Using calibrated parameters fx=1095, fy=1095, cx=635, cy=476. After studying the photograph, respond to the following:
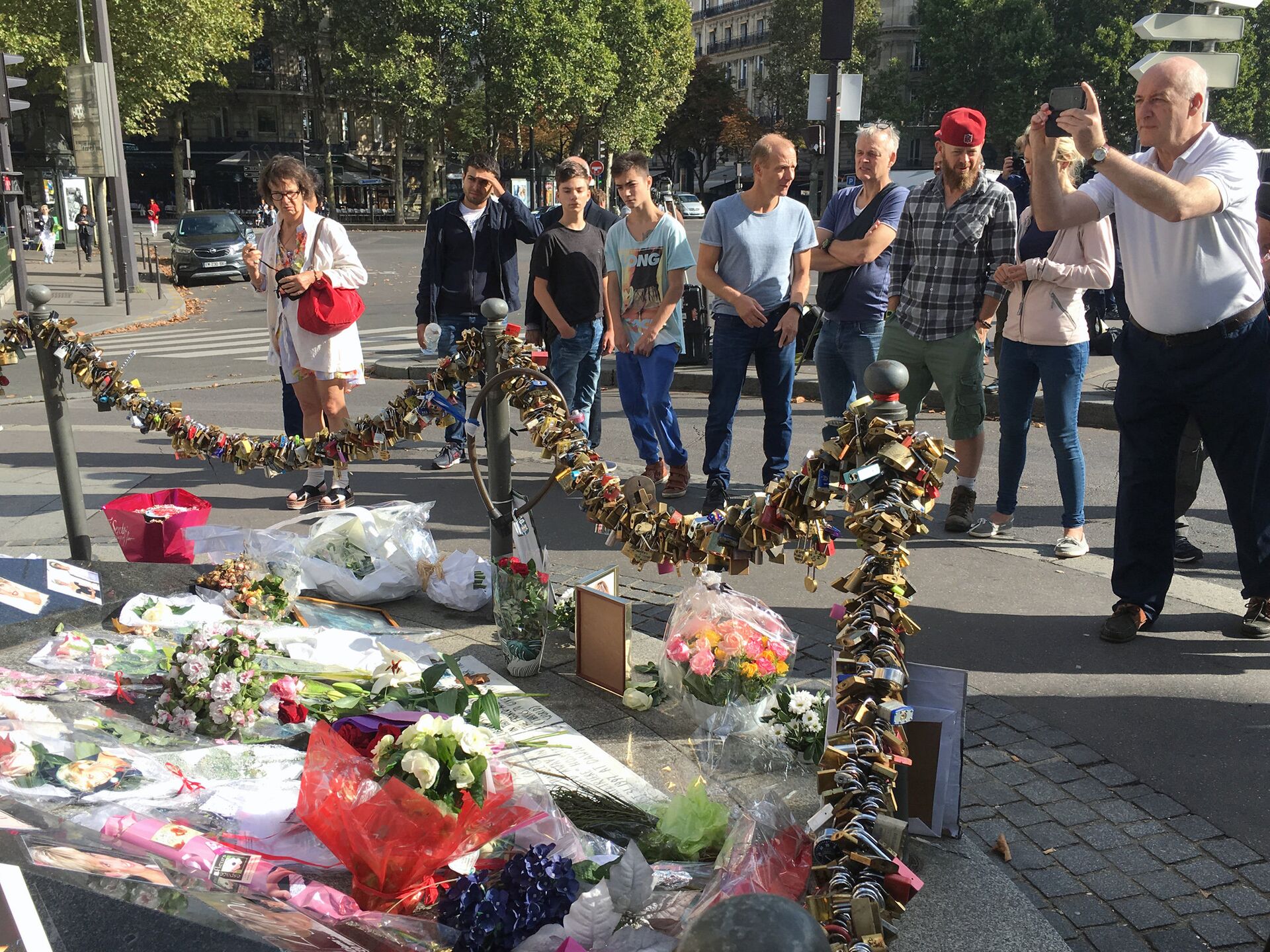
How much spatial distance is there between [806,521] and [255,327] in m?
16.2

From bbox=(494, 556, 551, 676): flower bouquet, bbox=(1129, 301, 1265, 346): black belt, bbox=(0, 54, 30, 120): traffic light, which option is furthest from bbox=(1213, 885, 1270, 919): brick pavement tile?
bbox=(0, 54, 30, 120): traffic light

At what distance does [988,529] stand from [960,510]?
0.60 feet

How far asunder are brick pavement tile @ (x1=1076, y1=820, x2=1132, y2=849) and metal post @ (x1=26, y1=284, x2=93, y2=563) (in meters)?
4.47

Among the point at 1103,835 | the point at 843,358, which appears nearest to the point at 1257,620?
the point at 1103,835

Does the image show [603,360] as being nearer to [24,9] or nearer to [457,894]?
[457,894]

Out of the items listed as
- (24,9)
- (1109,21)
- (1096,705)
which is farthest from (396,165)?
(1096,705)

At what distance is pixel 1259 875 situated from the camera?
293 cm

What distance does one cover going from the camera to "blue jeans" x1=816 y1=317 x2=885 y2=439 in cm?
626

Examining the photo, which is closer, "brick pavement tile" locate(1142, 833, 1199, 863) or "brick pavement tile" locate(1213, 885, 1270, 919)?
"brick pavement tile" locate(1213, 885, 1270, 919)

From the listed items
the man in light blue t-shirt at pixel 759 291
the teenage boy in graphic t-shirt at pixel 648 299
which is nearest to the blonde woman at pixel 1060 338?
the man in light blue t-shirt at pixel 759 291

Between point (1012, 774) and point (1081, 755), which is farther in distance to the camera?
point (1081, 755)

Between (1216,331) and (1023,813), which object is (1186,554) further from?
(1023,813)

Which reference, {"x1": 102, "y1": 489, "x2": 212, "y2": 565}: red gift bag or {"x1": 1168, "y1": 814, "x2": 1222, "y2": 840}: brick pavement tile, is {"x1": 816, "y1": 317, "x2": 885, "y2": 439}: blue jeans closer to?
{"x1": 1168, "y1": 814, "x2": 1222, "y2": 840}: brick pavement tile

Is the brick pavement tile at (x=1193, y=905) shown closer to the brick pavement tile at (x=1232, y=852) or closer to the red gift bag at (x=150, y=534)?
the brick pavement tile at (x=1232, y=852)
